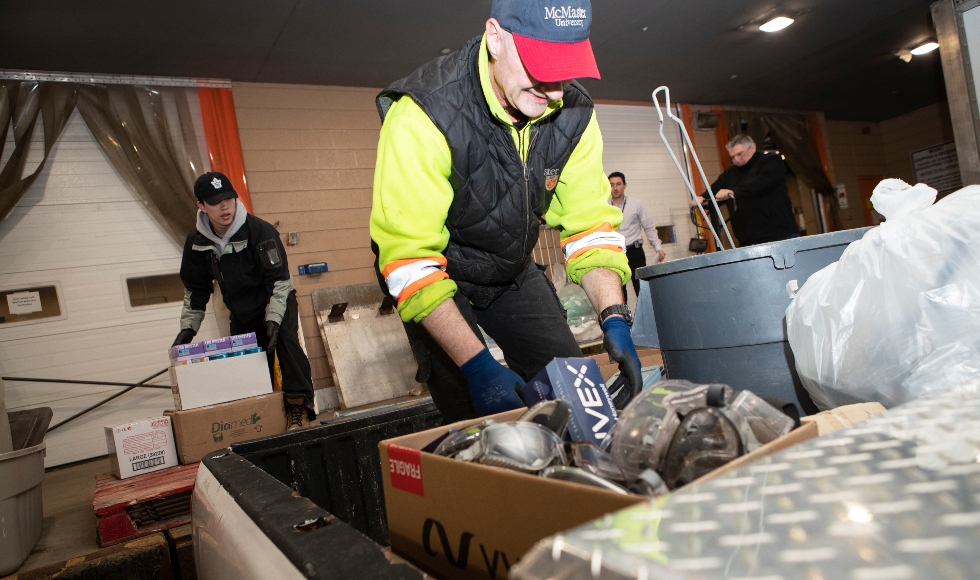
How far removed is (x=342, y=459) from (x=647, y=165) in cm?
767

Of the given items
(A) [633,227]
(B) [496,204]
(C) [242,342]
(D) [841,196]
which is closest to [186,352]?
(C) [242,342]

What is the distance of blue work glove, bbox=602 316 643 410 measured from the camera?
1.24m

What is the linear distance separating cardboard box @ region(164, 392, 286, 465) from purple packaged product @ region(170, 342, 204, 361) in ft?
0.95

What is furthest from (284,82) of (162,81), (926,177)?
(926,177)

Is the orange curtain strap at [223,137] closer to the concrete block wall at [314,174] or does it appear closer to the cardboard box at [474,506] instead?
the concrete block wall at [314,174]

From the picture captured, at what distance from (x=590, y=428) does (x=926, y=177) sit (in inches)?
534

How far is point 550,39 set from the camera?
4.46 ft

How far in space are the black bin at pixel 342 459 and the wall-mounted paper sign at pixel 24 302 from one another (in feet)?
15.3

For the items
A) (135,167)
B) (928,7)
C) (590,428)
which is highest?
(928,7)

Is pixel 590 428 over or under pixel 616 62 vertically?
under

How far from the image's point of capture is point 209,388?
3320 millimetres

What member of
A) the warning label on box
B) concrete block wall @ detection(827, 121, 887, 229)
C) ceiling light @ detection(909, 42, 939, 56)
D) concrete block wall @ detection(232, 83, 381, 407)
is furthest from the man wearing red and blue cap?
concrete block wall @ detection(827, 121, 887, 229)

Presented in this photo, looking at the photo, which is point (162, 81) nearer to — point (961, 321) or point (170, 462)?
point (170, 462)

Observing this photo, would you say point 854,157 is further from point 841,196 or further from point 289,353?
point 289,353
